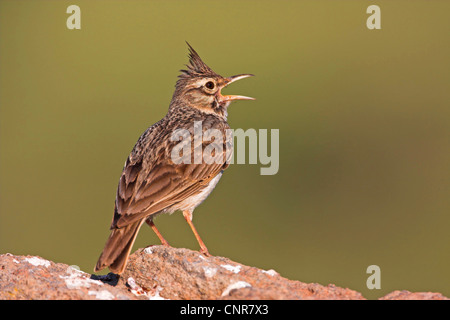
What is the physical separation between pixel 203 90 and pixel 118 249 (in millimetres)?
3439

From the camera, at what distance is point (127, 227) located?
6.94 m

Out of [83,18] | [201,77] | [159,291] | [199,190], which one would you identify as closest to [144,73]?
[83,18]

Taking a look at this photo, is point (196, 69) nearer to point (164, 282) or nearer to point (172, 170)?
point (172, 170)

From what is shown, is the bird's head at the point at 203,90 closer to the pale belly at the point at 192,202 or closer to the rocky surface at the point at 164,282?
the pale belly at the point at 192,202

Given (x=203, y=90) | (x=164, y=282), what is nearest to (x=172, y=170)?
(x=164, y=282)

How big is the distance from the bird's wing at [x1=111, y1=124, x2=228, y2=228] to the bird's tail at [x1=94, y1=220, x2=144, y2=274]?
0.23 ft

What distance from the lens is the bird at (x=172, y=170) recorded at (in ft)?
22.7

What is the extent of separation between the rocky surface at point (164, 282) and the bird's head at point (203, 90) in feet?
9.79

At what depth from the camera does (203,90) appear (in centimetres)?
948

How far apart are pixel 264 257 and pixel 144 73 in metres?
11.4

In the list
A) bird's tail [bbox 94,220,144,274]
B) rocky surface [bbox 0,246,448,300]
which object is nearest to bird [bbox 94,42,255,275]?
bird's tail [bbox 94,220,144,274]

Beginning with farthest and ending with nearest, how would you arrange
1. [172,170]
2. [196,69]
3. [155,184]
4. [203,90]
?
[196,69], [203,90], [172,170], [155,184]

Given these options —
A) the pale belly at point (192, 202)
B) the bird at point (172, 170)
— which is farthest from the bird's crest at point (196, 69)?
the pale belly at point (192, 202)

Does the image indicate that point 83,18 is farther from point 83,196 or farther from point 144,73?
point 83,196
